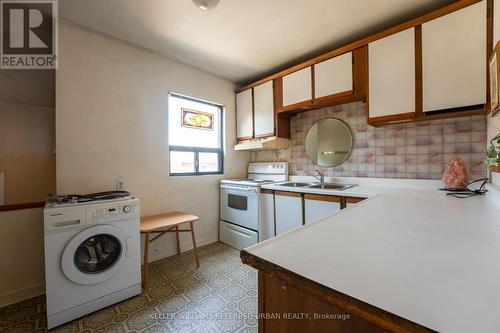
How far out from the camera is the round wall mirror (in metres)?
2.53

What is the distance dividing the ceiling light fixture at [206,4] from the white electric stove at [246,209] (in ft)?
6.05

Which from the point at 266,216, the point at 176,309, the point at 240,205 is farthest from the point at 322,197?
the point at 176,309

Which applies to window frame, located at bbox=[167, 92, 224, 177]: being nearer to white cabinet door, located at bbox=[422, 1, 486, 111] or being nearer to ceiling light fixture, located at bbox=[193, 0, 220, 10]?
ceiling light fixture, located at bbox=[193, 0, 220, 10]

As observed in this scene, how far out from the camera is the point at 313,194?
2168mm

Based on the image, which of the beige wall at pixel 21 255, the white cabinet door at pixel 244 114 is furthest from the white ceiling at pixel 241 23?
the beige wall at pixel 21 255

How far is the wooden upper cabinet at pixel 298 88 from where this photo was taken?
8.00 ft

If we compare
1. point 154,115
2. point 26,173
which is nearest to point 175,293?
point 154,115

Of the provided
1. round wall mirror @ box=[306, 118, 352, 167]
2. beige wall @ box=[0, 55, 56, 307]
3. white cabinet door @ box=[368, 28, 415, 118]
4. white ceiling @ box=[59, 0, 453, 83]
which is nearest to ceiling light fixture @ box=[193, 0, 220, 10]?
white ceiling @ box=[59, 0, 453, 83]

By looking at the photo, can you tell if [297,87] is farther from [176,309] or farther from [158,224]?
[176,309]

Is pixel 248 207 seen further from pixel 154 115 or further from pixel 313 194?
pixel 154 115

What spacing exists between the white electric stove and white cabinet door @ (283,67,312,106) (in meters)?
0.93

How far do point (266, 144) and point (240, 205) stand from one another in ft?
2.97

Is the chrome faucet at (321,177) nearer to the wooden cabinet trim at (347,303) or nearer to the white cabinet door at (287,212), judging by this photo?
the white cabinet door at (287,212)

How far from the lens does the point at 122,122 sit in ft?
7.28
